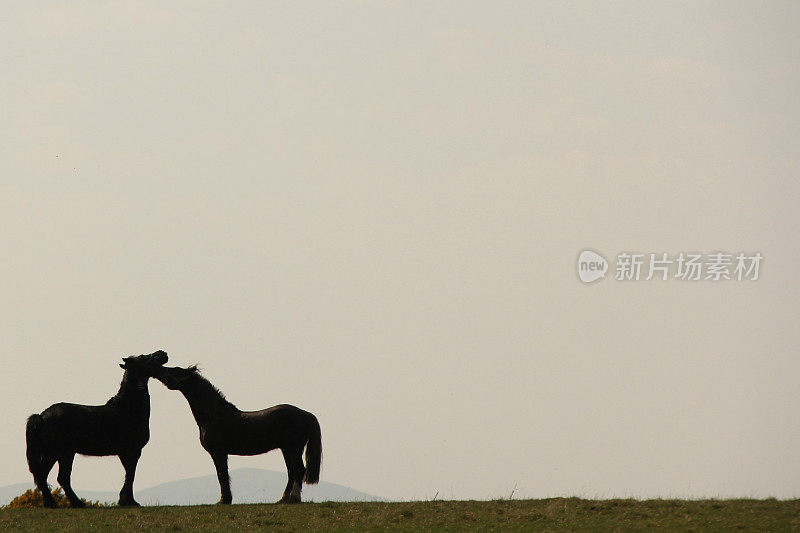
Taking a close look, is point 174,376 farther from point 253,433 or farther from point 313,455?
point 313,455

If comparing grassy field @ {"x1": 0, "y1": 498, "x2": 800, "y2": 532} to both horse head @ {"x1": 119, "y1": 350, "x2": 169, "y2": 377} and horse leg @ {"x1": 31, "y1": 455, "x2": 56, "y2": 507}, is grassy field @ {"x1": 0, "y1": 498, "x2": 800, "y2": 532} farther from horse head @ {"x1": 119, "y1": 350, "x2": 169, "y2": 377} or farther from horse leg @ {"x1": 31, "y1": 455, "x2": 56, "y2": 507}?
horse head @ {"x1": 119, "y1": 350, "x2": 169, "y2": 377}

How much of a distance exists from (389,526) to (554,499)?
4457mm

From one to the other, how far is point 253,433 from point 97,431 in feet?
11.3

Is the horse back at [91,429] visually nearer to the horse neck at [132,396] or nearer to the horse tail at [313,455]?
the horse neck at [132,396]

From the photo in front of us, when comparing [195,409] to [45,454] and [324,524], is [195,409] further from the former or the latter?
[324,524]

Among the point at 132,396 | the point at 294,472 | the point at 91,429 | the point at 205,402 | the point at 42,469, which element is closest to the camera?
the point at 42,469

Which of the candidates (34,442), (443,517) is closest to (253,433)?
(34,442)

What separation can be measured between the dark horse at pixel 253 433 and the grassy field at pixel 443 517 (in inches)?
52.8

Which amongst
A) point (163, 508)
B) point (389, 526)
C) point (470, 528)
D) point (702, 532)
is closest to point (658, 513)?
point (702, 532)

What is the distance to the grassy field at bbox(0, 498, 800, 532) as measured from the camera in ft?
69.4

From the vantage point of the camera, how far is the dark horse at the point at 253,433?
83.0ft

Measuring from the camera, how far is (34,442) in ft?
80.2

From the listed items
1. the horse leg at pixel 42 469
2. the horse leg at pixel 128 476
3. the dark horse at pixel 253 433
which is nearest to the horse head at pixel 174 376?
the dark horse at pixel 253 433

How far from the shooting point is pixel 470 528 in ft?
69.1
